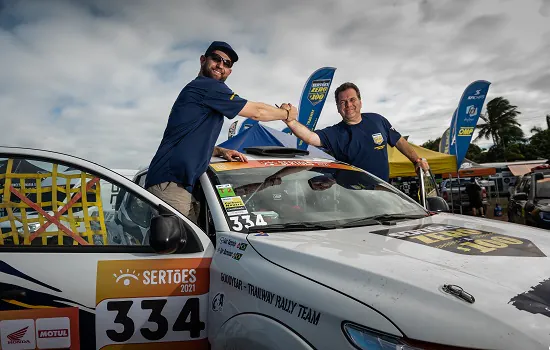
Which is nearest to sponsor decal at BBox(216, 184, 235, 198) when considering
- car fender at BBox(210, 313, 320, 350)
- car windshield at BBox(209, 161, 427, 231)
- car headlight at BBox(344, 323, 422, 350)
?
car windshield at BBox(209, 161, 427, 231)

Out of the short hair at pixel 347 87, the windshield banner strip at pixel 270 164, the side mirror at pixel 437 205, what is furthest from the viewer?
the short hair at pixel 347 87

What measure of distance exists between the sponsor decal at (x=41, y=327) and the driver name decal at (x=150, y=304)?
0.39ft

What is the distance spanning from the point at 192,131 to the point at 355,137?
1.86 meters

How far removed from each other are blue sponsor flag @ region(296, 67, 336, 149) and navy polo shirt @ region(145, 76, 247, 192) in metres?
9.31

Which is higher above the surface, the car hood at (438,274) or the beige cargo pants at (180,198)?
the beige cargo pants at (180,198)

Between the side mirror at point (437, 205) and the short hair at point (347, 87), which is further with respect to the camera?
the short hair at point (347, 87)

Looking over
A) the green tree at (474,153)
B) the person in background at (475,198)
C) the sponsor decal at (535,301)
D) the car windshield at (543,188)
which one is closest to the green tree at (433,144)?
the green tree at (474,153)

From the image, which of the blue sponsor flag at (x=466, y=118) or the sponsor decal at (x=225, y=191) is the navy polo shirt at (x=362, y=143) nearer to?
the sponsor decal at (x=225, y=191)

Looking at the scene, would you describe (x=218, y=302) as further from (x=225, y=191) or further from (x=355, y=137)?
(x=355, y=137)

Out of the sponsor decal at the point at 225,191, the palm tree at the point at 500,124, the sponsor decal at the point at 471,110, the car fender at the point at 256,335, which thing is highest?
the palm tree at the point at 500,124

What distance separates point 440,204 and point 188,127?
1825mm

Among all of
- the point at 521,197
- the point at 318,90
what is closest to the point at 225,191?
the point at 521,197

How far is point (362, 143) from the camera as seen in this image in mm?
3787

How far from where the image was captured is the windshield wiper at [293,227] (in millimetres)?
1875
